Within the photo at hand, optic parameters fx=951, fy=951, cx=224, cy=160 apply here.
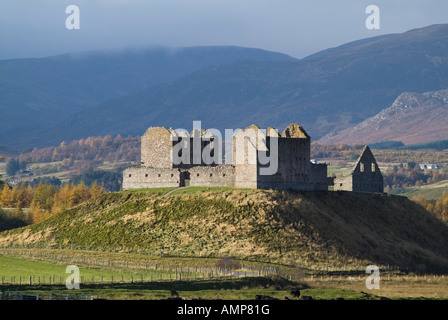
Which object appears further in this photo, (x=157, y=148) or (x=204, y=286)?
(x=157, y=148)

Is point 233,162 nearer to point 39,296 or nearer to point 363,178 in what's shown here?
point 363,178

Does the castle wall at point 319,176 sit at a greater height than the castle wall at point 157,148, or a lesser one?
lesser

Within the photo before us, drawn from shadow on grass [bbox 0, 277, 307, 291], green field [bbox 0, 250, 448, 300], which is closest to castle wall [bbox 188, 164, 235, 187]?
green field [bbox 0, 250, 448, 300]

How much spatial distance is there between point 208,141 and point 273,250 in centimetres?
2874

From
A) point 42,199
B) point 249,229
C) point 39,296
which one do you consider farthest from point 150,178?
point 39,296

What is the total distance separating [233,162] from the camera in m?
109

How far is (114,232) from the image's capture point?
10194 cm

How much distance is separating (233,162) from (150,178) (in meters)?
11.9

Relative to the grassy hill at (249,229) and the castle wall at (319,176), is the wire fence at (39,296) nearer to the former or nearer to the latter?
the grassy hill at (249,229)

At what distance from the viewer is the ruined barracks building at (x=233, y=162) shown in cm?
10512

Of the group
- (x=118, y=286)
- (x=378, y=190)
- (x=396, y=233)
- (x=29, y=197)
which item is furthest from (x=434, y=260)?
(x=29, y=197)

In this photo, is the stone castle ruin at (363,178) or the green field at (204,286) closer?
the green field at (204,286)

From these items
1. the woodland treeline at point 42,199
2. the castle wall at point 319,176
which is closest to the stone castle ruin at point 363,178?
the castle wall at point 319,176

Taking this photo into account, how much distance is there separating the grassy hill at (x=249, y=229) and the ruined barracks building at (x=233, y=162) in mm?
2307
